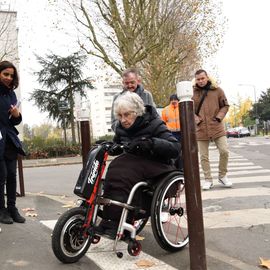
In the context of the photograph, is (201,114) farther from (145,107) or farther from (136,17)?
(136,17)

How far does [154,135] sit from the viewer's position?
12.9 feet

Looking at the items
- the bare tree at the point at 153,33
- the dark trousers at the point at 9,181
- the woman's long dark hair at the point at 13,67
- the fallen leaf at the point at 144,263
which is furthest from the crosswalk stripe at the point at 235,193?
the bare tree at the point at 153,33

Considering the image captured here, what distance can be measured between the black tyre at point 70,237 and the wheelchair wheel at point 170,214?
0.58m

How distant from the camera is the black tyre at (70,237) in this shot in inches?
134

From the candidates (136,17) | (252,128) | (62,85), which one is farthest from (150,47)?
(252,128)

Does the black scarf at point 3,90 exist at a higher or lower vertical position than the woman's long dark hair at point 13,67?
lower

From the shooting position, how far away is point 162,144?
3.76 meters

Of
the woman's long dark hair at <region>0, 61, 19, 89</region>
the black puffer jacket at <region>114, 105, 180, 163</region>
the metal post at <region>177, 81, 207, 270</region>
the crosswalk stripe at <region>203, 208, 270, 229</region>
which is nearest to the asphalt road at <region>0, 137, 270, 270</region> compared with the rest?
the crosswalk stripe at <region>203, 208, 270, 229</region>

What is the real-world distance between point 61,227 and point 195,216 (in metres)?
1.03

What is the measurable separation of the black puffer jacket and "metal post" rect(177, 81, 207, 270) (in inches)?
23.3

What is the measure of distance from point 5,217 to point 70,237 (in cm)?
164

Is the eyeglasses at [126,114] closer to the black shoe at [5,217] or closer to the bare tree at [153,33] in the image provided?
the black shoe at [5,217]

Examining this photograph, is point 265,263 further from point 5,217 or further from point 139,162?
point 5,217

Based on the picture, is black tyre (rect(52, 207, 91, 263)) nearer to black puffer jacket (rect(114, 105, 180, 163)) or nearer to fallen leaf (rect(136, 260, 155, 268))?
fallen leaf (rect(136, 260, 155, 268))
